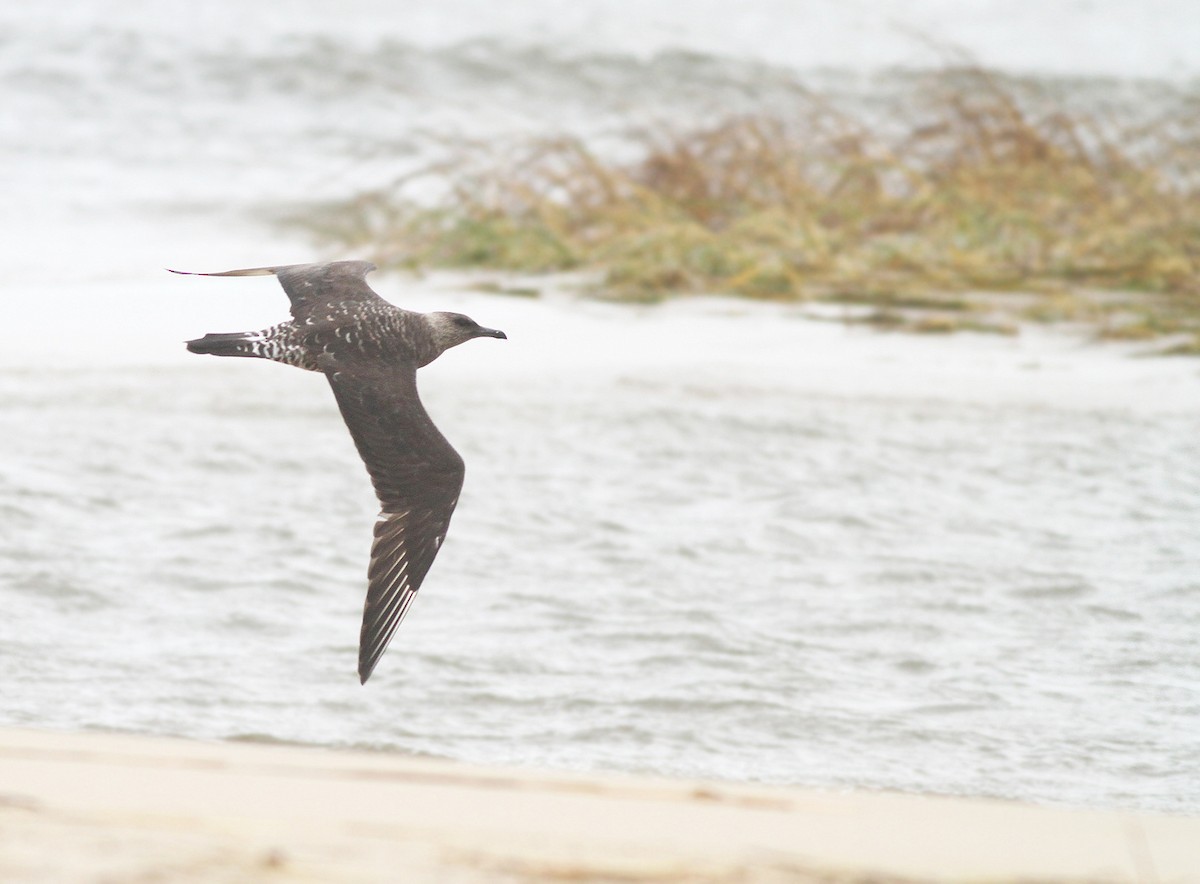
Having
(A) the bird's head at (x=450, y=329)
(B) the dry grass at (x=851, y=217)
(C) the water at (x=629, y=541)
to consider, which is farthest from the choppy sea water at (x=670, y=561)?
(A) the bird's head at (x=450, y=329)

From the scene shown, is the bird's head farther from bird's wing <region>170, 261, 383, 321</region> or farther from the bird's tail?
the bird's tail

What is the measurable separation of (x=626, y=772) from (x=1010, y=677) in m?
1.27

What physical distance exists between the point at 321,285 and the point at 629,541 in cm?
189

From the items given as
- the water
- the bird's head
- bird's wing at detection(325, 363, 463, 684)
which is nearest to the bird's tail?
bird's wing at detection(325, 363, 463, 684)

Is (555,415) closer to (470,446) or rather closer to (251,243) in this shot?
(470,446)

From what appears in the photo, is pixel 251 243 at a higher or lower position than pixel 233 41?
lower

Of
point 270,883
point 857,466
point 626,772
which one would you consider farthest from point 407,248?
point 270,883

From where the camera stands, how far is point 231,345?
4070mm

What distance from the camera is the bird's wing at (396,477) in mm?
4270

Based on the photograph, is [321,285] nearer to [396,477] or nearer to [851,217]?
[396,477]

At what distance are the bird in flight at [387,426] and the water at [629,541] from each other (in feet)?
1.52

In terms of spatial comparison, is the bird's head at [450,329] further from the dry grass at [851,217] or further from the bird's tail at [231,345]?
the dry grass at [851,217]

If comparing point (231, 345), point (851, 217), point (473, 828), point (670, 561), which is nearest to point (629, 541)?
point (670, 561)

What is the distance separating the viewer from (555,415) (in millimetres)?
7820
